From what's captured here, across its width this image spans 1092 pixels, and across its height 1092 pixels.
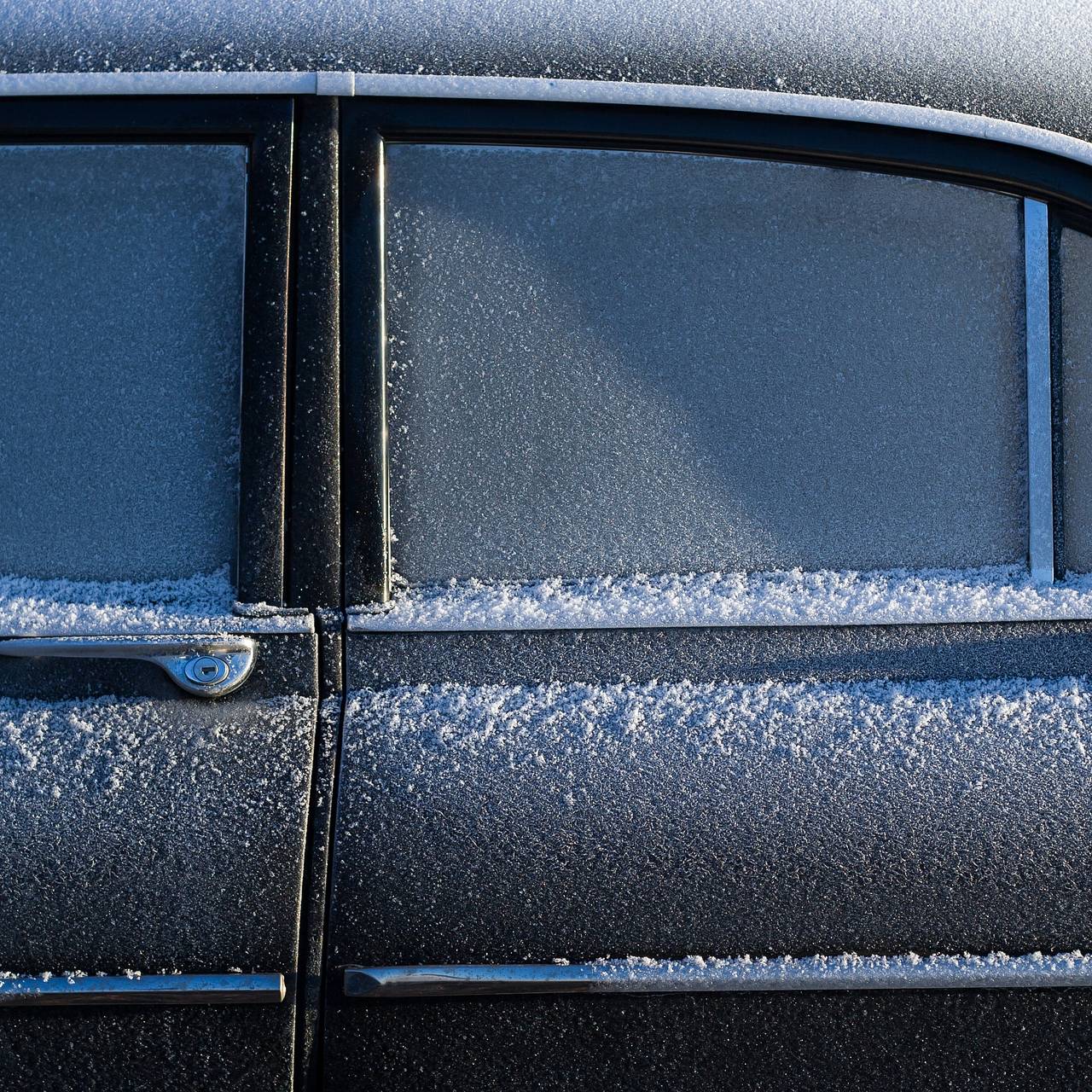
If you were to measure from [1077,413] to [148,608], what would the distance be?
1282mm

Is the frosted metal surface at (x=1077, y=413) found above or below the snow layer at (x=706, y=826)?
above

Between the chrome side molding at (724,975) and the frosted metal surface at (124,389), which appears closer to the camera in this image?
the chrome side molding at (724,975)

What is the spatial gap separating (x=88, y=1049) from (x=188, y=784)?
0.32 metres

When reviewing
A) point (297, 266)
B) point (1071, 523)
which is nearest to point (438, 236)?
point (297, 266)

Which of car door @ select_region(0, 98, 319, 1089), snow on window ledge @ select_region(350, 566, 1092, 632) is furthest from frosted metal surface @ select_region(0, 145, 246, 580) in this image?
snow on window ledge @ select_region(350, 566, 1092, 632)

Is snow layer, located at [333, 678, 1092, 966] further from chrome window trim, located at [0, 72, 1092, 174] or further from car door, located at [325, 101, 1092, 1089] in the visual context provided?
chrome window trim, located at [0, 72, 1092, 174]

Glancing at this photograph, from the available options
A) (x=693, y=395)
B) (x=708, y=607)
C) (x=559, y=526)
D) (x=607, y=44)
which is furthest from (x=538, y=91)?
(x=708, y=607)

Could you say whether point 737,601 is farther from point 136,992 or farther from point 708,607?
point 136,992

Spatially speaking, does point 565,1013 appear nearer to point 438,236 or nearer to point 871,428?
point 871,428

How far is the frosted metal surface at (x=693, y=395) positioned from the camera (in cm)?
132

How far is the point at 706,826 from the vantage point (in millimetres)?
1212

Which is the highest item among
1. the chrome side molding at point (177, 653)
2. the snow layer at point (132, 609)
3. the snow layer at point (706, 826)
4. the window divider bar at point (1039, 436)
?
the window divider bar at point (1039, 436)

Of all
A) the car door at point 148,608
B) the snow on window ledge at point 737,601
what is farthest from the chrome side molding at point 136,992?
the snow on window ledge at point 737,601

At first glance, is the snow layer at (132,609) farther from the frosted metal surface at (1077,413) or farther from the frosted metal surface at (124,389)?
the frosted metal surface at (1077,413)
